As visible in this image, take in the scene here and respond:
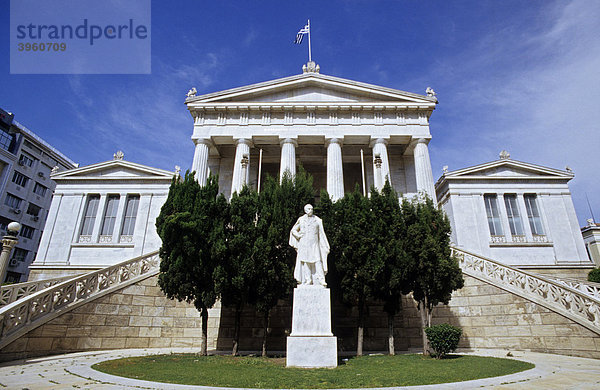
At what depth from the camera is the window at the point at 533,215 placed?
88.6ft

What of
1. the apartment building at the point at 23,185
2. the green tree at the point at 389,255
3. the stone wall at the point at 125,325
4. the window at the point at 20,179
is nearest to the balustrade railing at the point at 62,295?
the stone wall at the point at 125,325

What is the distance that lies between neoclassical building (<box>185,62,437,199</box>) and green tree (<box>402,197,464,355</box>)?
43.7 ft

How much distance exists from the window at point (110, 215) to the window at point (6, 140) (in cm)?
2344

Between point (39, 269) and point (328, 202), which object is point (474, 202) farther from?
point (39, 269)

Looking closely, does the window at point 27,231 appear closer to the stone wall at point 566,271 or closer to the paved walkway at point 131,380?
the paved walkway at point 131,380

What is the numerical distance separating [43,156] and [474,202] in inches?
2108

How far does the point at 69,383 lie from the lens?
22.8 feet

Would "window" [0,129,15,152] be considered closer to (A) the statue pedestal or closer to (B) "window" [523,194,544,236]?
(A) the statue pedestal

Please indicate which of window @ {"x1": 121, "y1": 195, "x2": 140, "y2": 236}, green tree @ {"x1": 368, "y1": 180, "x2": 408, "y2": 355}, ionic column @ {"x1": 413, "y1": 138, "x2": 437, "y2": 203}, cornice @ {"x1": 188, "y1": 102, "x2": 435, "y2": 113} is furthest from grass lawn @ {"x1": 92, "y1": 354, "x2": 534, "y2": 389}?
cornice @ {"x1": 188, "y1": 102, "x2": 435, "y2": 113}

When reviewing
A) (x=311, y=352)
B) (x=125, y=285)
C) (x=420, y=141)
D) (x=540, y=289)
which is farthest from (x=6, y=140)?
(x=540, y=289)

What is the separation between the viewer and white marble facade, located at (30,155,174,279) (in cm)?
2688

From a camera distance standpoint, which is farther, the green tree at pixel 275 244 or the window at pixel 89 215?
the window at pixel 89 215

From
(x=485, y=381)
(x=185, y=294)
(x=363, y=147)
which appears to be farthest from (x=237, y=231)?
(x=363, y=147)

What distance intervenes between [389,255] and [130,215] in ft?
74.8
